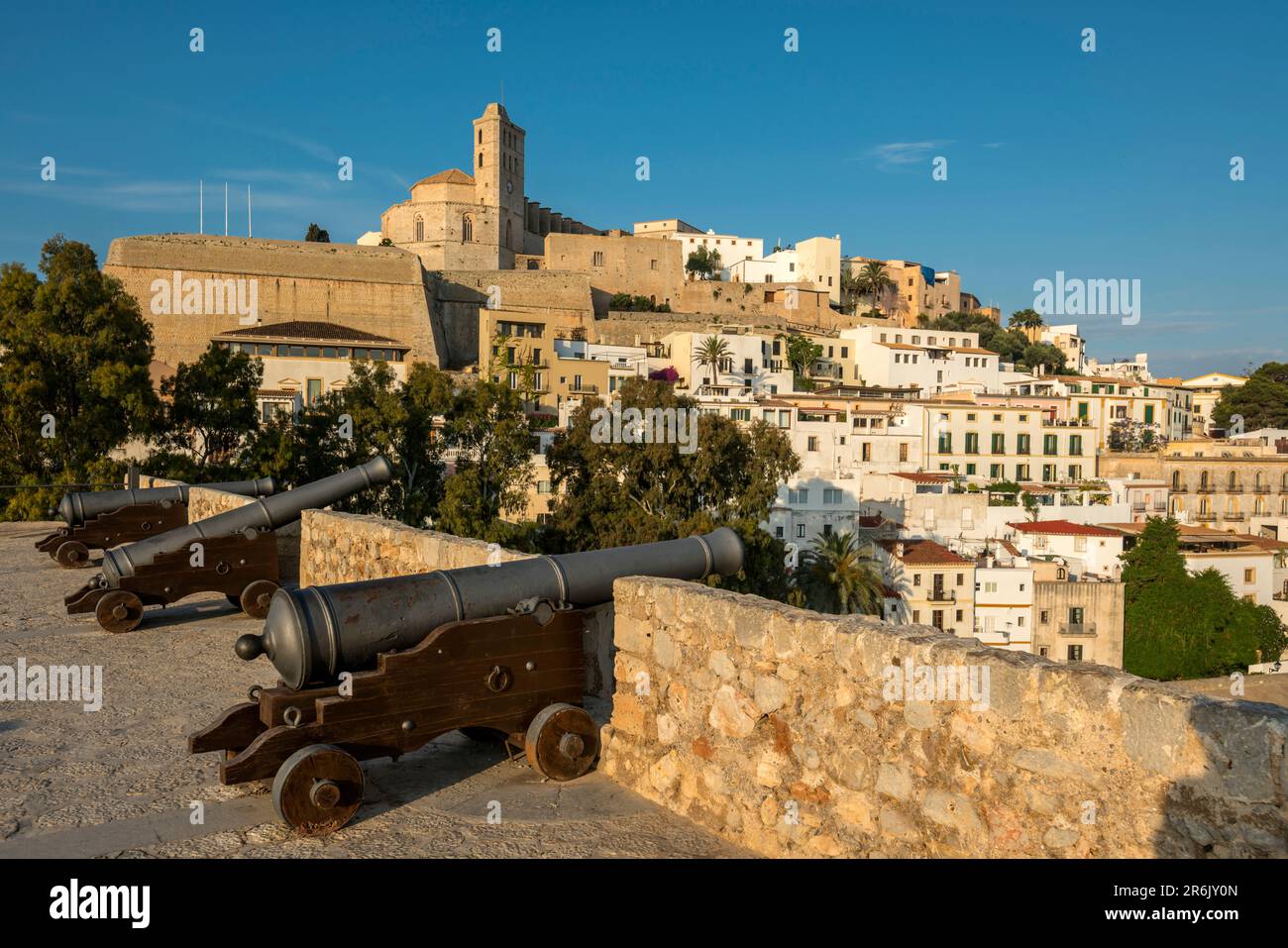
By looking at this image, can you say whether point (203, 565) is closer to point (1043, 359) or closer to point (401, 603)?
point (401, 603)

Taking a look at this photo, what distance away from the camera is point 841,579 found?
35.8 metres

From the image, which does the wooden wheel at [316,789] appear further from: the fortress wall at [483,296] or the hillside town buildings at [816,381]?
the fortress wall at [483,296]

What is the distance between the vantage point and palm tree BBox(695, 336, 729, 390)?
66312 mm

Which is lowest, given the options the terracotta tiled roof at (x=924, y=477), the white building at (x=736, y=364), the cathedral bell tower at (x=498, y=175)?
the terracotta tiled roof at (x=924, y=477)

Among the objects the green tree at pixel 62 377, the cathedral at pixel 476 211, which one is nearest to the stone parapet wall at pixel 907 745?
the green tree at pixel 62 377

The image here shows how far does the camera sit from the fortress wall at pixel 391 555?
511 cm

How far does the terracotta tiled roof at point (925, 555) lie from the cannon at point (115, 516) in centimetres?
3011

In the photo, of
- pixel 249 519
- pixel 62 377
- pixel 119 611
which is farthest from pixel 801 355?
pixel 119 611

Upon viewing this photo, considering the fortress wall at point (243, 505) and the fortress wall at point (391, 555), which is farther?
the fortress wall at point (243, 505)

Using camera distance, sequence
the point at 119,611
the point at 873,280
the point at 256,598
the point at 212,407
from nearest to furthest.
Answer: the point at 119,611, the point at 256,598, the point at 212,407, the point at 873,280

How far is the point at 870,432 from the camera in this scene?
5231cm

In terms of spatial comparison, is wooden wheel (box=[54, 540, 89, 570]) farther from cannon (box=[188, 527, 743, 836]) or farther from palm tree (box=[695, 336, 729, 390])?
palm tree (box=[695, 336, 729, 390])

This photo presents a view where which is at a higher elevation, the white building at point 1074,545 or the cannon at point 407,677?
the cannon at point 407,677

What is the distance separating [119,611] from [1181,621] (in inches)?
1570
